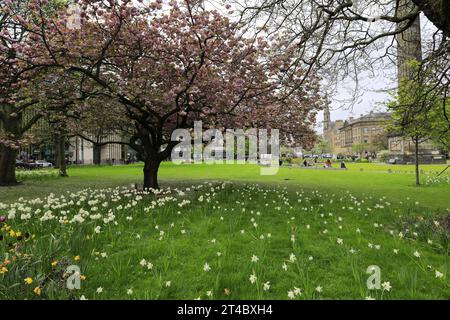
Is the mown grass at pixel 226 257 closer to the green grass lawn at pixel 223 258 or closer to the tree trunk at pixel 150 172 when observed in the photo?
the green grass lawn at pixel 223 258

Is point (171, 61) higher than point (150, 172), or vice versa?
point (171, 61)

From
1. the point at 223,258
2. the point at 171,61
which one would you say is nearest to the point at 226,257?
the point at 223,258

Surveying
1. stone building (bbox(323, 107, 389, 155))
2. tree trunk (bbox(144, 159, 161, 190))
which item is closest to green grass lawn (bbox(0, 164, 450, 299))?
tree trunk (bbox(144, 159, 161, 190))

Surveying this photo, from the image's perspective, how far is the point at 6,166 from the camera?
55.9ft

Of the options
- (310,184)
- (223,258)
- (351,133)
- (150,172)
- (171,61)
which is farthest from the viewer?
(351,133)

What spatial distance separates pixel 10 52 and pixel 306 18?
964 centimetres

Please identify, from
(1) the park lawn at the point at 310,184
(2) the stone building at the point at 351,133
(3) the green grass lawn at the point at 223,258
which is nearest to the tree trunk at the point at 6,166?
(1) the park lawn at the point at 310,184

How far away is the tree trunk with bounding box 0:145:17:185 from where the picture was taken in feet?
55.5

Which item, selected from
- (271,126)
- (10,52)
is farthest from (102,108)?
(271,126)

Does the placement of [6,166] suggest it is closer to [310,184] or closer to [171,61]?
[171,61]

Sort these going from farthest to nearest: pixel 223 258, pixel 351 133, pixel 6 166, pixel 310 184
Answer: pixel 351 133 → pixel 310 184 → pixel 6 166 → pixel 223 258
